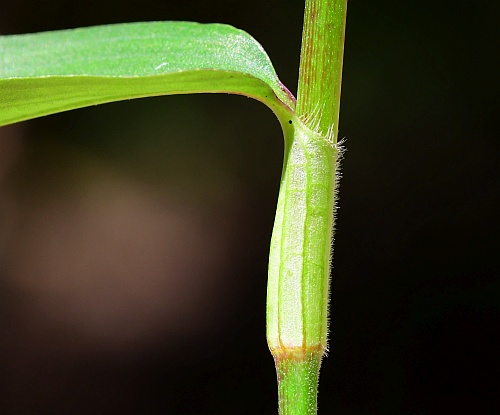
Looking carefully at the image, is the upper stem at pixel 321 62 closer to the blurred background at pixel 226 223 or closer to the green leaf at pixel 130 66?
the green leaf at pixel 130 66

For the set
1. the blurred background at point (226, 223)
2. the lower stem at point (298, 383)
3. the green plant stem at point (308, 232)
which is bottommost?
the lower stem at point (298, 383)

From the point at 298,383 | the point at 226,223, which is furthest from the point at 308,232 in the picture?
the point at 226,223

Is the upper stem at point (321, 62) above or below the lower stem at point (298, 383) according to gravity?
above

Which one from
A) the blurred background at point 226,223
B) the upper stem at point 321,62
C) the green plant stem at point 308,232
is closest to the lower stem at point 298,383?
the green plant stem at point 308,232

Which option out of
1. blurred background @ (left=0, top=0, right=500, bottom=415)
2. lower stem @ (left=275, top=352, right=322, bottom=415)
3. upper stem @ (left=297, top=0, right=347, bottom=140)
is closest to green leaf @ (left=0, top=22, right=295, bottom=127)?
upper stem @ (left=297, top=0, right=347, bottom=140)

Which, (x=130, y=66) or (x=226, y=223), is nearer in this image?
(x=130, y=66)

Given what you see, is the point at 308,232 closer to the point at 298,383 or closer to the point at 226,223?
the point at 298,383
